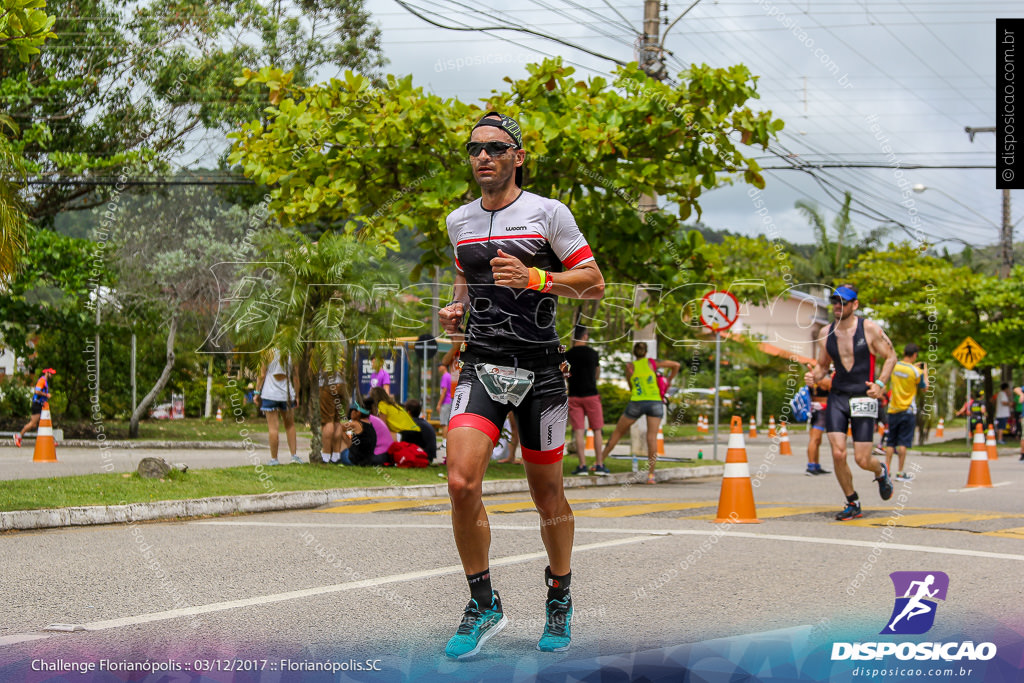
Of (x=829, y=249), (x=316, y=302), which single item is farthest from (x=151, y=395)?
(x=829, y=249)

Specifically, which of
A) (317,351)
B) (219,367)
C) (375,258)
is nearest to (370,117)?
(375,258)


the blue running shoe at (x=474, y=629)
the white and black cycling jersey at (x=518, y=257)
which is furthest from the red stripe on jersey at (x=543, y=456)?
the blue running shoe at (x=474, y=629)

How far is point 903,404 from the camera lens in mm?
16078

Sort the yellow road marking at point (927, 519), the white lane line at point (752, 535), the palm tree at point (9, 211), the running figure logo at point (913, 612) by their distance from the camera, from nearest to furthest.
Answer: the running figure logo at point (913, 612) < the white lane line at point (752, 535) < the palm tree at point (9, 211) < the yellow road marking at point (927, 519)

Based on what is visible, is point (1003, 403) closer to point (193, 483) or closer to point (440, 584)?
point (193, 483)

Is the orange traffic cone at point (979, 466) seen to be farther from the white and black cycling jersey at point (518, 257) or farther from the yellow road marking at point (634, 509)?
the white and black cycling jersey at point (518, 257)

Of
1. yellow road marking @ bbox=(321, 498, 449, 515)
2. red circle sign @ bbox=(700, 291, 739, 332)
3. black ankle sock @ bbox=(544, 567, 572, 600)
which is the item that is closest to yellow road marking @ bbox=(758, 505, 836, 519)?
yellow road marking @ bbox=(321, 498, 449, 515)

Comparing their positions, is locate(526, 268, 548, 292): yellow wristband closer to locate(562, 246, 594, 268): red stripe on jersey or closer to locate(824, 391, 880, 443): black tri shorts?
locate(562, 246, 594, 268): red stripe on jersey

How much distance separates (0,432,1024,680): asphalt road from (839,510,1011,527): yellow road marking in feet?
0.10

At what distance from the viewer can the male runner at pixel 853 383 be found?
33.1 feet

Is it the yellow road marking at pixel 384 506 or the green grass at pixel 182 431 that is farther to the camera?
the green grass at pixel 182 431

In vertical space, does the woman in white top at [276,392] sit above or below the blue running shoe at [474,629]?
above

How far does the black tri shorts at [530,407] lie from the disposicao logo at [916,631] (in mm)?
1427

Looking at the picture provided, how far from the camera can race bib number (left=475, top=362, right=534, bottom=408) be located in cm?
459
